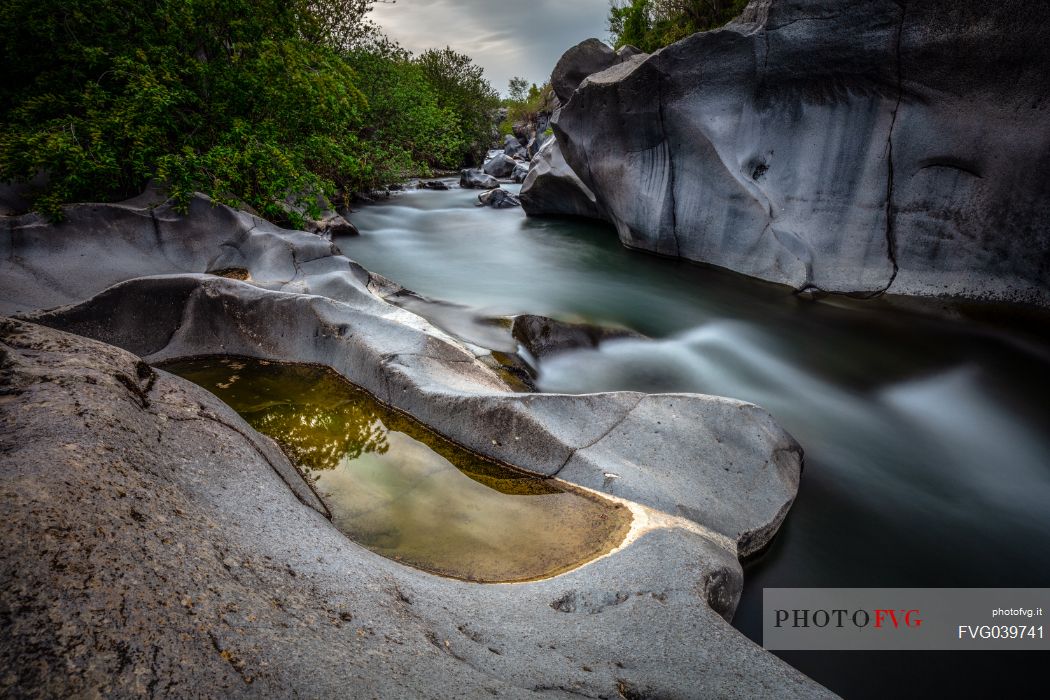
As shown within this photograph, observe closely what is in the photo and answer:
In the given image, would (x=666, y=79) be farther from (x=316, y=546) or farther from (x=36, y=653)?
(x=36, y=653)

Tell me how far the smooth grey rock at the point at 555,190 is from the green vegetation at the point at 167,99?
226 inches

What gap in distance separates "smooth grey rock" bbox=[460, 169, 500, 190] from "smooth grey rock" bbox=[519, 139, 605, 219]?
5696 millimetres

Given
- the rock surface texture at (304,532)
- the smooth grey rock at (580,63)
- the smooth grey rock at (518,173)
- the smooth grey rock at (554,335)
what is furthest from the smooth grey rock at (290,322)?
the smooth grey rock at (518,173)

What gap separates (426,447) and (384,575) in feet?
4.79

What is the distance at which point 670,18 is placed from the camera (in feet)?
56.2

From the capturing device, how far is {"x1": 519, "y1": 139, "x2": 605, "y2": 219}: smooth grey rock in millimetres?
12289

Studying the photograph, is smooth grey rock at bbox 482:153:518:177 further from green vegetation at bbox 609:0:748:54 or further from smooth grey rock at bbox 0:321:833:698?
smooth grey rock at bbox 0:321:833:698

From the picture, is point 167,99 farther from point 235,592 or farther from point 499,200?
point 499,200

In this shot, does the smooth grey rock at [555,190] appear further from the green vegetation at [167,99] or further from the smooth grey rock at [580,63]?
the green vegetation at [167,99]

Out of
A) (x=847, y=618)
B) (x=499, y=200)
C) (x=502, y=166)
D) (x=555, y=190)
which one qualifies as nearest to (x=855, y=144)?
(x=847, y=618)

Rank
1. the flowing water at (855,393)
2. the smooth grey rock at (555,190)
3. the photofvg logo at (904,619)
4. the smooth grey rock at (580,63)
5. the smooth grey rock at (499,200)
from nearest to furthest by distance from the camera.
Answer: the photofvg logo at (904,619), the flowing water at (855,393), the smooth grey rock at (555,190), the smooth grey rock at (580,63), the smooth grey rock at (499,200)

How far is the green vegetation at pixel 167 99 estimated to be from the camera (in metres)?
5.19

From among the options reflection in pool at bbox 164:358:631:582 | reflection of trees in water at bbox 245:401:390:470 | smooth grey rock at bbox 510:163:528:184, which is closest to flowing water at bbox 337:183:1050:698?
reflection in pool at bbox 164:358:631:582

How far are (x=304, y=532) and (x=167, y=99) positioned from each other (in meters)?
5.47
